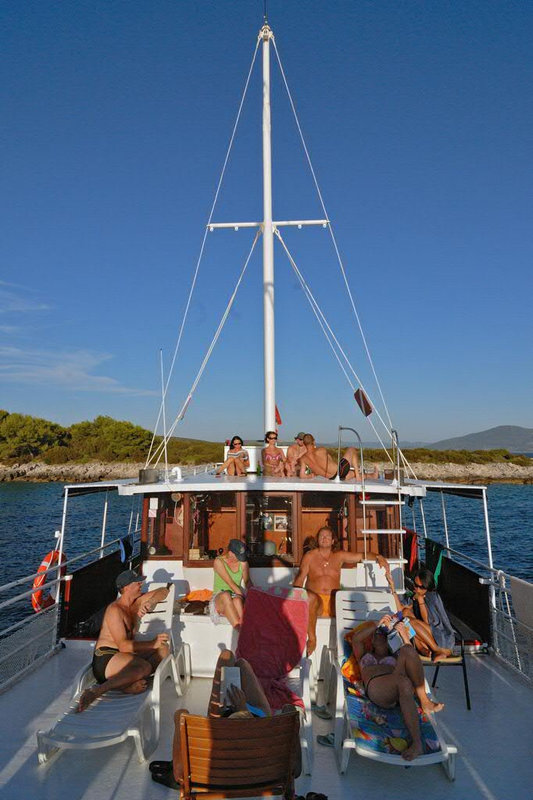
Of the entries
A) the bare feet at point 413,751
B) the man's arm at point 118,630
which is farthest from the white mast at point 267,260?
the bare feet at point 413,751

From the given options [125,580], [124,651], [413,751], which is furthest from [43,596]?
[413,751]

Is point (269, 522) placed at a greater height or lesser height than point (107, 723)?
greater

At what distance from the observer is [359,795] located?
3.85 m

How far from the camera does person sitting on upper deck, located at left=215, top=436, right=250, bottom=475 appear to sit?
891 centimetres

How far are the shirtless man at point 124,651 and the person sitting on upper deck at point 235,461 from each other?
3603mm

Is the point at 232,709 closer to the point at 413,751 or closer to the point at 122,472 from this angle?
the point at 413,751

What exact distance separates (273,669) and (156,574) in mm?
2749

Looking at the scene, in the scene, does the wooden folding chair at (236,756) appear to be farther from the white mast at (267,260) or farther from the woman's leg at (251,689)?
the white mast at (267,260)

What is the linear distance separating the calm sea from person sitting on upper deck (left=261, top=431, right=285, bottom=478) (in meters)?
11.3

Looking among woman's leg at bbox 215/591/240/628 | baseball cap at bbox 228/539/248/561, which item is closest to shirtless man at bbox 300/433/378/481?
baseball cap at bbox 228/539/248/561

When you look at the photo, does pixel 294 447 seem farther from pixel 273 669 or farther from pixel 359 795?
pixel 359 795

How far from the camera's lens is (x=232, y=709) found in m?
3.92

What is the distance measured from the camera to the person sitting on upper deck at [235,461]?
8.91m

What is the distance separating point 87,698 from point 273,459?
15.7 ft
